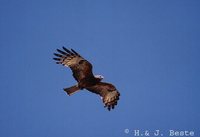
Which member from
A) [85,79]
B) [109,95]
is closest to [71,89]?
[85,79]

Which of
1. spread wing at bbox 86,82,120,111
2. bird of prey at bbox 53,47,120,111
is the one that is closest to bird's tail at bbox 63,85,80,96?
bird of prey at bbox 53,47,120,111

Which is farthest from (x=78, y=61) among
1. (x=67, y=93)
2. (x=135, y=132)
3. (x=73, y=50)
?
(x=135, y=132)

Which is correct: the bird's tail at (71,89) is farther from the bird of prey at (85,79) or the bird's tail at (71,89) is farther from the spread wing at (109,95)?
the spread wing at (109,95)

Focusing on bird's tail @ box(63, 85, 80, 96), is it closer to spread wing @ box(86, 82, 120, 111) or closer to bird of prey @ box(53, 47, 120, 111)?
bird of prey @ box(53, 47, 120, 111)

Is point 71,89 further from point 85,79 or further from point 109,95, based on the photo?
point 109,95

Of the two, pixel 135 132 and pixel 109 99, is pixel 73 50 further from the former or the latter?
pixel 135 132

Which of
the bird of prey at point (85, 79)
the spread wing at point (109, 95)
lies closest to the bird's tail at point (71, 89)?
the bird of prey at point (85, 79)

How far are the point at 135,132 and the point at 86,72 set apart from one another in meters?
2.40

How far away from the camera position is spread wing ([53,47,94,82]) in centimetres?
1067

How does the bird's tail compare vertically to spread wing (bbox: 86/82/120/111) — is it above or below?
below

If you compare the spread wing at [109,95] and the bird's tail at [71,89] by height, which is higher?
the spread wing at [109,95]

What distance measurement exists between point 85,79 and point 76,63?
1.73ft

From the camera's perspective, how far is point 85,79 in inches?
421

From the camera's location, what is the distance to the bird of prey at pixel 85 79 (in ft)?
35.0
